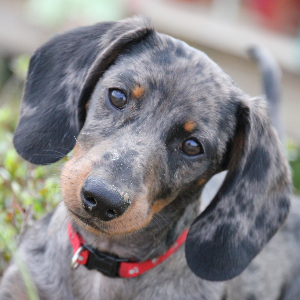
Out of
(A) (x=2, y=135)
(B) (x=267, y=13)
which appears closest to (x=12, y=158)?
(A) (x=2, y=135)

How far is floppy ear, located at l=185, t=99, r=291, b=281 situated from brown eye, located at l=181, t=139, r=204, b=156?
253 mm

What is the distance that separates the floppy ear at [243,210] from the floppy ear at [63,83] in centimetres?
79

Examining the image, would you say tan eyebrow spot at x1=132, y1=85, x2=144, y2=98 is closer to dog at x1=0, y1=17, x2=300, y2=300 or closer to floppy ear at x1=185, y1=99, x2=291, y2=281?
dog at x1=0, y1=17, x2=300, y2=300

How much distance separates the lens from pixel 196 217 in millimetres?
2805

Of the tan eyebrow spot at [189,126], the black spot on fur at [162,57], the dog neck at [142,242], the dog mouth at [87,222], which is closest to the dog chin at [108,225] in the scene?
the dog mouth at [87,222]

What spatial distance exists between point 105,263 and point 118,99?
872 mm

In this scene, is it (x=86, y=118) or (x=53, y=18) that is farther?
(x=53, y=18)

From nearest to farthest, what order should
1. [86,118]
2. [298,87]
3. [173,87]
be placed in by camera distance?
1. [173,87]
2. [86,118]
3. [298,87]

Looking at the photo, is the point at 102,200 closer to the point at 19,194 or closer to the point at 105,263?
the point at 105,263

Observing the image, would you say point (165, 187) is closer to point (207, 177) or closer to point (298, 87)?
point (207, 177)

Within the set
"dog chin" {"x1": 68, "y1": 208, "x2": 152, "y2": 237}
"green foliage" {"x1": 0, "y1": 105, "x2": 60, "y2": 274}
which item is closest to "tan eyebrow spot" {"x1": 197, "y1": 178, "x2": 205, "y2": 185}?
"dog chin" {"x1": 68, "y1": 208, "x2": 152, "y2": 237}

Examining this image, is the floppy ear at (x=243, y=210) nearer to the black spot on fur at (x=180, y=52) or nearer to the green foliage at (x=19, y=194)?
the black spot on fur at (x=180, y=52)

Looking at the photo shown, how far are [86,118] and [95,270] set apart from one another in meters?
0.85

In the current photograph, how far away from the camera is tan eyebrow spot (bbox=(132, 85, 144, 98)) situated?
8.04ft
